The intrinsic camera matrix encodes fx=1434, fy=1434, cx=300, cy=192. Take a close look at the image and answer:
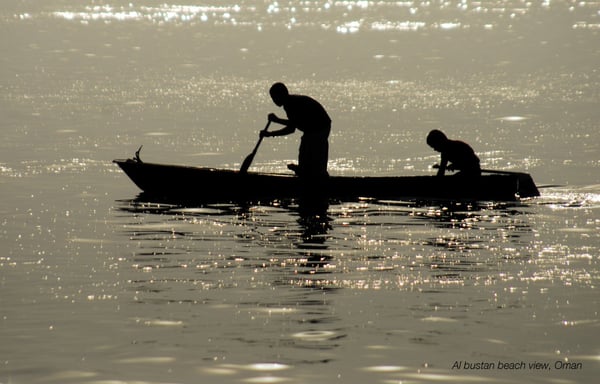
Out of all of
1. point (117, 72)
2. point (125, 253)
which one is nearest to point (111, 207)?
point (125, 253)

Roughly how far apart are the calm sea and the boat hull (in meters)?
0.33

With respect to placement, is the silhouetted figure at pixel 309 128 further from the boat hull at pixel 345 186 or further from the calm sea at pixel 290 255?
the calm sea at pixel 290 255

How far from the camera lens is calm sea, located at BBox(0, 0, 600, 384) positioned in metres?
10.7

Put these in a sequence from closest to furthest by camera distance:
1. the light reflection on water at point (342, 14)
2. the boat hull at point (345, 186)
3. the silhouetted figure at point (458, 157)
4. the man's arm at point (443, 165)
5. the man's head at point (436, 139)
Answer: the man's head at point (436, 139)
the silhouetted figure at point (458, 157)
the man's arm at point (443, 165)
the boat hull at point (345, 186)
the light reflection on water at point (342, 14)

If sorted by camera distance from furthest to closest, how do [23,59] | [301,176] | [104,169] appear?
1. [23,59]
2. [104,169]
3. [301,176]

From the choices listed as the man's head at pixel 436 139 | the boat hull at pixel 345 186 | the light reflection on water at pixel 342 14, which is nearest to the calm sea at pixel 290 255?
the boat hull at pixel 345 186

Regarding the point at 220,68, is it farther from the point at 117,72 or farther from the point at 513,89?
the point at 513,89

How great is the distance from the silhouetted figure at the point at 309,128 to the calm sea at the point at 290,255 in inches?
24.3

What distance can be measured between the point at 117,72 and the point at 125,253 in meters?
39.8

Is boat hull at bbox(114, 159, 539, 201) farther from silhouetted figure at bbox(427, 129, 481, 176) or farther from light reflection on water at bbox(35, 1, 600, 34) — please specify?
light reflection on water at bbox(35, 1, 600, 34)

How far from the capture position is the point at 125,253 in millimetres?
15375

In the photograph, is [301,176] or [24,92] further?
[24,92]

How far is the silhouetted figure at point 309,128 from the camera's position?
1894 cm

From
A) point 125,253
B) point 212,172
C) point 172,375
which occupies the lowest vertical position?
point 172,375
